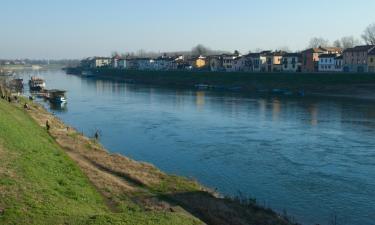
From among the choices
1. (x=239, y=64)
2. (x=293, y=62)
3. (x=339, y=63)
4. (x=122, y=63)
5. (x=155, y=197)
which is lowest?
(x=155, y=197)

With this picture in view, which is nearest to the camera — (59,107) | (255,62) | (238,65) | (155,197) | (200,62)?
(155,197)

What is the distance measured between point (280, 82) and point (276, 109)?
32.7 meters

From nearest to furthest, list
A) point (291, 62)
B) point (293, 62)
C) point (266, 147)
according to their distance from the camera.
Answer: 1. point (266, 147)
2. point (293, 62)
3. point (291, 62)

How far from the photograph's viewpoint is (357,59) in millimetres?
87500

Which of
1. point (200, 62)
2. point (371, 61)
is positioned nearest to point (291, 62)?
point (371, 61)

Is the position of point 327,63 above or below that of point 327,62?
below

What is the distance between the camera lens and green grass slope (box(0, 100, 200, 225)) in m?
11.2

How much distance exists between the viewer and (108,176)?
63.1 feet

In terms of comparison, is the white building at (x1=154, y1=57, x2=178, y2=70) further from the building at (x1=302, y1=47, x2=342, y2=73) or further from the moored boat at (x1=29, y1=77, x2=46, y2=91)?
the moored boat at (x1=29, y1=77, x2=46, y2=91)

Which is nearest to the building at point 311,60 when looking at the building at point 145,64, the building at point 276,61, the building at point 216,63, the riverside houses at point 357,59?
the building at point 276,61

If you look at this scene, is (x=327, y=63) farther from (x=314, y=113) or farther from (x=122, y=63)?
(x=122, y=63)

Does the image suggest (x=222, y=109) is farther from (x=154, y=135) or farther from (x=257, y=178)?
(x=257, y=178)

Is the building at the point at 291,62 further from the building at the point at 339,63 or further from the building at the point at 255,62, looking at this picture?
the building at the point at 339,63

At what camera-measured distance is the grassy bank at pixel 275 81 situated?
71375 millimetres
